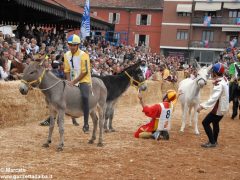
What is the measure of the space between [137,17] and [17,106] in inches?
2111

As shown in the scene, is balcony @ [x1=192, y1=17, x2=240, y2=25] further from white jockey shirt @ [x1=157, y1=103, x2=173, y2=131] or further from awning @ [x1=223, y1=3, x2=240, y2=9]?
white jockey shirt @ [x1=157, y1=103, x2=173, y2=131]

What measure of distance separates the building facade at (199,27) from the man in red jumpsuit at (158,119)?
1944 inches

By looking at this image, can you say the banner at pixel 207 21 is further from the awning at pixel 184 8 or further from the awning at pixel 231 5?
the awning at pixel 231 5

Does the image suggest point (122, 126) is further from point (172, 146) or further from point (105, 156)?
point (105, 156)

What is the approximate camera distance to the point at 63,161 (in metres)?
7.80

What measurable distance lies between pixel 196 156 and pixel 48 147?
128 inches

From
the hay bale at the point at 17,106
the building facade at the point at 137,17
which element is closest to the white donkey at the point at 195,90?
the hay bale at the point at 17,106

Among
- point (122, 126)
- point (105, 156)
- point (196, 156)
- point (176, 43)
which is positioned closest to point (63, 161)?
point (105, 156)

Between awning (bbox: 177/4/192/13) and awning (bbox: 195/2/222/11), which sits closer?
awning (bbox: 195/2/222/11)

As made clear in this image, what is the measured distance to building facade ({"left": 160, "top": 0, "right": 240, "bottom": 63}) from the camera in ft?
195

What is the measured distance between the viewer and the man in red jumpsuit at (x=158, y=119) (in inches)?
421

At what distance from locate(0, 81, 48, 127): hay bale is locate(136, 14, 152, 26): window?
52339 mm

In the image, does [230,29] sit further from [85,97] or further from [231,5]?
[85,97]

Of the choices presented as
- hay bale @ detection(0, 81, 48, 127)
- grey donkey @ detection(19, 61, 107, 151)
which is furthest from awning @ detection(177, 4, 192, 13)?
grey donkey @ detection(19, 61, 107, 151)
